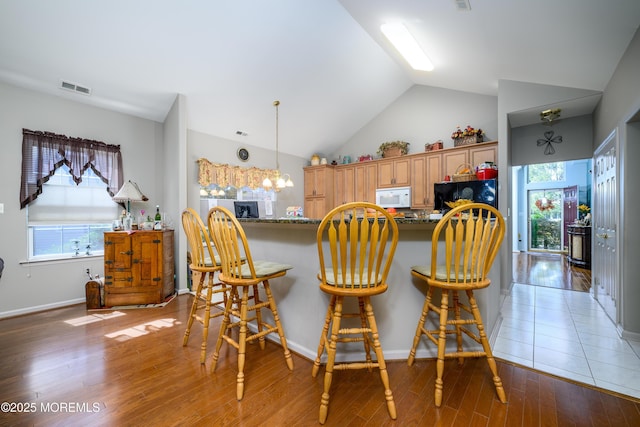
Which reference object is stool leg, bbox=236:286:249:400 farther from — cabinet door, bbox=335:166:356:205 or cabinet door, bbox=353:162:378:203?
cabinet door, bbox=335:166:356:205

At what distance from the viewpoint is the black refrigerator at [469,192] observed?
12.2 feet

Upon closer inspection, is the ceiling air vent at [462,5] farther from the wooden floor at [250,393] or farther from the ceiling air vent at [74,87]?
the ceiling air vent at [74,87]

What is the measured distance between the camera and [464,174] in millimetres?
4184

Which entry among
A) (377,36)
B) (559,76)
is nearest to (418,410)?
(559,76)

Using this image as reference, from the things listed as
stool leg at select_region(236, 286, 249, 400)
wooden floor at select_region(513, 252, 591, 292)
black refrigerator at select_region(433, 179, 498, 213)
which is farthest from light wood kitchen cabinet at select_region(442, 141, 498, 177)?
stool leg at select_region(236, 286, 249, 400)

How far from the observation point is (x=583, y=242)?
5.56m

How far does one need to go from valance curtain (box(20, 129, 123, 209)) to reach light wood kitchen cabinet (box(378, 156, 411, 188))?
14.5 feet

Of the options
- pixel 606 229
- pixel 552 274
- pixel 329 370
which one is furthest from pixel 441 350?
pixel 552 274

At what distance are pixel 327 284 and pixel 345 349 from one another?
697 millimetres

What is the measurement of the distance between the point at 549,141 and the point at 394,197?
8.12ft

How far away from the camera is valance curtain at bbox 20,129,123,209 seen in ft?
10.4

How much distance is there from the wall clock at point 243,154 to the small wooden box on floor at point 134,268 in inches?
81.3

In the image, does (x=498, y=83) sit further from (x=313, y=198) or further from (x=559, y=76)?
(x=313, y=198)

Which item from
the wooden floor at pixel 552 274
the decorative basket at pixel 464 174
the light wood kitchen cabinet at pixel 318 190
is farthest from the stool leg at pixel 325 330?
the wooden floor at pixel 552 274
